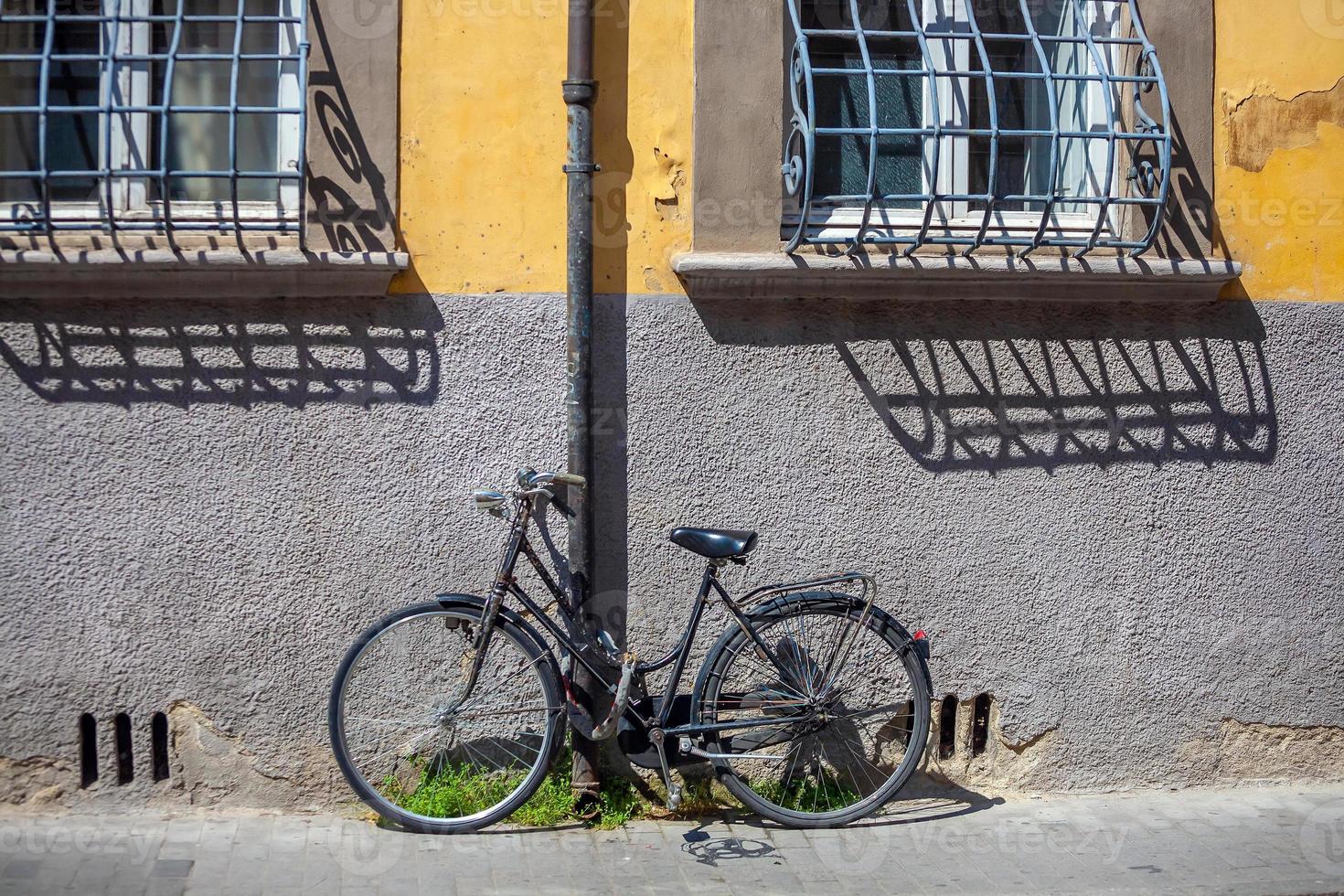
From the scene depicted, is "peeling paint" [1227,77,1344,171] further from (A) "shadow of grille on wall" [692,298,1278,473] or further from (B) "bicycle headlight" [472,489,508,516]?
(B) "bicycle headlight" [472,489,508,516]

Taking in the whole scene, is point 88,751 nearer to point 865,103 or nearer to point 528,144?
point 528,144

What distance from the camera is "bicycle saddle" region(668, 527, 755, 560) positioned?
4.59 meters

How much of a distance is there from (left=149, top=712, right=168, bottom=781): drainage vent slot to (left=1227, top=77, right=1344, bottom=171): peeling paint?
Result: 4.83m

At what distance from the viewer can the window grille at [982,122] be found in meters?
5.05

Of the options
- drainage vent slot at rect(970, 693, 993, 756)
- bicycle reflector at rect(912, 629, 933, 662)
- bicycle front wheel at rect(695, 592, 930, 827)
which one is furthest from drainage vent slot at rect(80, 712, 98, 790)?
drainage vent slot at rect(970, 693, 993, 756)

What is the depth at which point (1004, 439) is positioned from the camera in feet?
16.9

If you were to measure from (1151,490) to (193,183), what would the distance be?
408 cm

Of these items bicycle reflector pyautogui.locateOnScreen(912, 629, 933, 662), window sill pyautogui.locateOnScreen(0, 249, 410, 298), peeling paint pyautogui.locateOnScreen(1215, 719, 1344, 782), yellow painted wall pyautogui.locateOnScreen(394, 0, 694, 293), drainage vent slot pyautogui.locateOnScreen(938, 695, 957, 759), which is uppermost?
yellow painted wall pyautogui.locateOnScreen(394, 0, 694, 293)

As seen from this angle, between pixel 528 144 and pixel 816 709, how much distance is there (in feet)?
8.01

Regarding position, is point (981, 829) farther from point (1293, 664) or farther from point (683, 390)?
point (683, 390)

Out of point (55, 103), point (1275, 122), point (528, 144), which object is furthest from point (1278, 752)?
point (55, 103)

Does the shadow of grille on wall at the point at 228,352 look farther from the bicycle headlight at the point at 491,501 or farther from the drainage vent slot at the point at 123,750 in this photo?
the drainage vent slot at the point at 123,750

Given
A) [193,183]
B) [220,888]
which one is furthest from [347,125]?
[220,888]

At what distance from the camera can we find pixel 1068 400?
5184 millimetres
